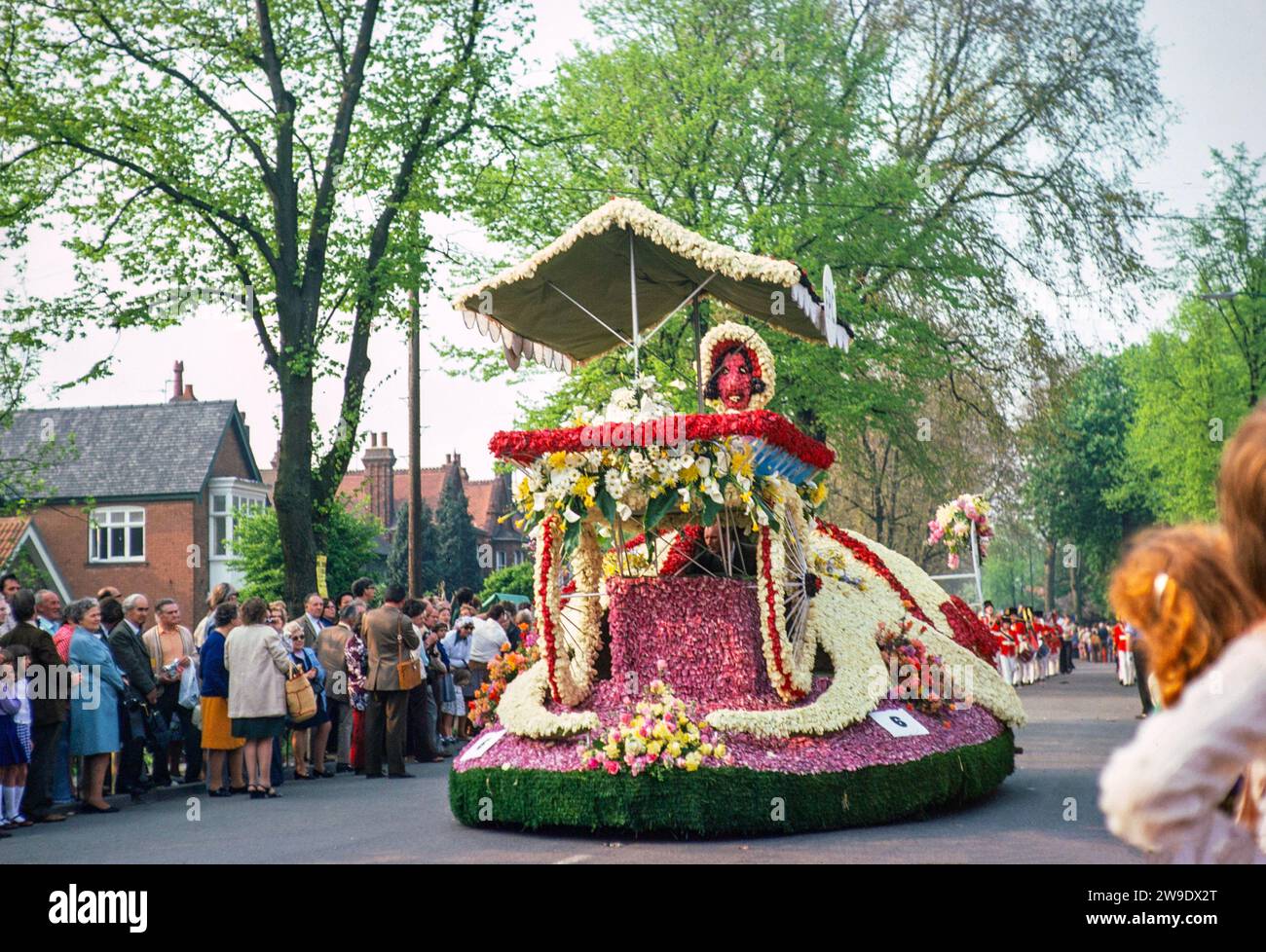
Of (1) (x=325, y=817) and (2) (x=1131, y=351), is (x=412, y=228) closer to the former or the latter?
(1) (x=325, y=817)

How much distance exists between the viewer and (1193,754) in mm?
2447

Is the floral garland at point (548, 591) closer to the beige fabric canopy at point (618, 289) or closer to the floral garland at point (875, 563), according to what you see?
the beige fabric canopy at point (618, 289)

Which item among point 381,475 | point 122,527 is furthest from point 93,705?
point 381,475

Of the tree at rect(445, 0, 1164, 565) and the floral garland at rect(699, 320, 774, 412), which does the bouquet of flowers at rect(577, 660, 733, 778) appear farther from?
the tree at rect(445, 0, 1164, 565)

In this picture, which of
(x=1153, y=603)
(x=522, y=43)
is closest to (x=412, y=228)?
(x=522, y=43)

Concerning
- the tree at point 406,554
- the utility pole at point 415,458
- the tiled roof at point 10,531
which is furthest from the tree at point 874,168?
the tree at point 406,554

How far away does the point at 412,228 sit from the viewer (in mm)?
21469

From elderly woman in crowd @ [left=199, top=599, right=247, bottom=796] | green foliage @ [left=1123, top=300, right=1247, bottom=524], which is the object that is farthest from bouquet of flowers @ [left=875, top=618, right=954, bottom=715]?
green foliage @ [left=1123, top=300, right=1247, bottom=524]

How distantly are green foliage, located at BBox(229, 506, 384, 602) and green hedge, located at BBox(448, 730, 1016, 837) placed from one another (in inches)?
931

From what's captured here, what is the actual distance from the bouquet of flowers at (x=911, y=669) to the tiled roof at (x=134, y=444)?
141ft

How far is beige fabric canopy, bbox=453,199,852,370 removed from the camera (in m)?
11.0

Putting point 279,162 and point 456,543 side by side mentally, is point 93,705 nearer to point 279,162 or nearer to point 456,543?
point 279,162

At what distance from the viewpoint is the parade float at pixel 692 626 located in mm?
10211
